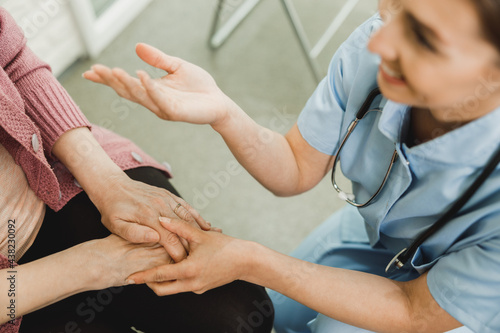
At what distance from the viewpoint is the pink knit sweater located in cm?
95

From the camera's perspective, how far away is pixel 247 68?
2170mm

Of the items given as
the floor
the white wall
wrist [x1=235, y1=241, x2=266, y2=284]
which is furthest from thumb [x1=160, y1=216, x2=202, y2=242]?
the white wall

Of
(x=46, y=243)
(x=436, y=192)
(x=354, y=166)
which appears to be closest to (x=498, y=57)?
(x=436, y=192)

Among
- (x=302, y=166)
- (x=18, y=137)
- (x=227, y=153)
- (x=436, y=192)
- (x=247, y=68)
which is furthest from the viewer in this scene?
(x=247, y=68)

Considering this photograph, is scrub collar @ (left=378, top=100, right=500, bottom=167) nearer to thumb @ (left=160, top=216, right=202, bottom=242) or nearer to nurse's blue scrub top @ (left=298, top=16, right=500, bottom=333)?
nurse's blue scrub top @ (left=298, top=16, right=500, bottom=333)

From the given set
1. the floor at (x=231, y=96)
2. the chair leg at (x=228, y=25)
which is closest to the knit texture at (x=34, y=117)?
the floor at (x=231, y=96)

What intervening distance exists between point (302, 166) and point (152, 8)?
1.54 meters

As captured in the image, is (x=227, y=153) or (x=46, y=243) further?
(x=227, y=153)

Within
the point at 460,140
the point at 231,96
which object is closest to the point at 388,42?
the point at 460,140

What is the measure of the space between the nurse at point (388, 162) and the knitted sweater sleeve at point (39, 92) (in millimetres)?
304

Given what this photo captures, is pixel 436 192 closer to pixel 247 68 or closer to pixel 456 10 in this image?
pixel 456 10

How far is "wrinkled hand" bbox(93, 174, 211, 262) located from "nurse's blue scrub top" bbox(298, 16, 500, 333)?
37 cm

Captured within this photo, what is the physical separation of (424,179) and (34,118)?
86cm

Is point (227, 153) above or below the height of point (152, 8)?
below
